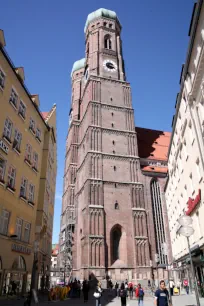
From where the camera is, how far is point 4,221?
1334 centimetres

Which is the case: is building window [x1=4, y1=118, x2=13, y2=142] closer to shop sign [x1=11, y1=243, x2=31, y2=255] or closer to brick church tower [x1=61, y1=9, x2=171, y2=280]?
shop sign [x1=11, y1=243, x2=31, y2=255]

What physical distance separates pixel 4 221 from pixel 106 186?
20379 millimetres

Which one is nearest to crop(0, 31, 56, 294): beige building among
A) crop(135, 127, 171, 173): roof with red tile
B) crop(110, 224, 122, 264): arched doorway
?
crop(110, 224, 122, 264): arched doorway

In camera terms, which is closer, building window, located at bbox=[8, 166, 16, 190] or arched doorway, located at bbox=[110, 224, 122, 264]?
building window, located at bbox=[8, 166, 16, 190]

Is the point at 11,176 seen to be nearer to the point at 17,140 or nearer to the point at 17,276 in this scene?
the point at 17,140

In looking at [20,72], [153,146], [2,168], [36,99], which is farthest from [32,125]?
[153,146]

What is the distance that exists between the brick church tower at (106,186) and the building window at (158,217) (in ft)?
5.81

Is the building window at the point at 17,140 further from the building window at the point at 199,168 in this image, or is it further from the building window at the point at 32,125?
the building window at the point at 199,168

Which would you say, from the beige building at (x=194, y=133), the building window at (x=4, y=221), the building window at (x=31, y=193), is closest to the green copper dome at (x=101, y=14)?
the beige building at (x=194, y=133)

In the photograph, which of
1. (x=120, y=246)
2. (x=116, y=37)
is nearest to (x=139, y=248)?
(x=120, y=246)

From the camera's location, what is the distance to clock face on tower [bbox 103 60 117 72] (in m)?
44.1

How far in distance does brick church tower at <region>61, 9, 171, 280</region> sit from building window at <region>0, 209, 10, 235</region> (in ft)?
54.5

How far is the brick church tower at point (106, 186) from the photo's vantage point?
29312mm

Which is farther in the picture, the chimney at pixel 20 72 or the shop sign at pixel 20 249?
the chimney at pixel 20 72
